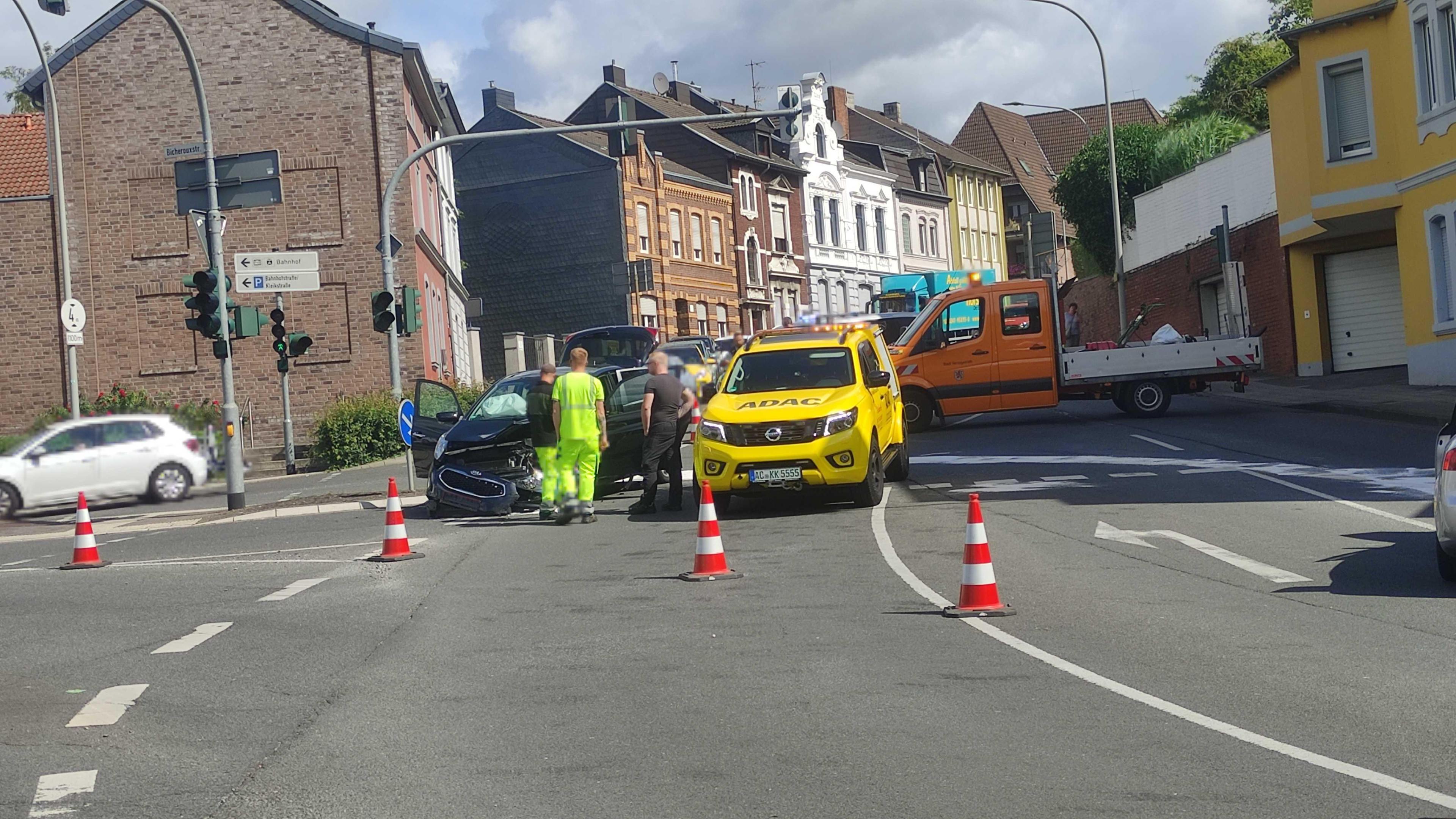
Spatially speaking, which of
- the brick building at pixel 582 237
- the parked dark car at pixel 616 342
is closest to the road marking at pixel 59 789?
the parked dark car at pixel 616 342

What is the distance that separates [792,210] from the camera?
69125mm

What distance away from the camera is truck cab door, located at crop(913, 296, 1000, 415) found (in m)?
25.9

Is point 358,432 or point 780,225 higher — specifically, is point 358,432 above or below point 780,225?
below

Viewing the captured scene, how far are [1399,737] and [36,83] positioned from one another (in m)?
38.6

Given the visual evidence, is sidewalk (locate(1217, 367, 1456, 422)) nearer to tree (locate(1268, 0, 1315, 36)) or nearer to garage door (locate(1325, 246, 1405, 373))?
garage door (locate(1325, 246, 1405, 373))

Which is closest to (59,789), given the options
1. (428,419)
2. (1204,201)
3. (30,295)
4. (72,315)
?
(428,419)

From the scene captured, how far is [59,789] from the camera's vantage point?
6430mm

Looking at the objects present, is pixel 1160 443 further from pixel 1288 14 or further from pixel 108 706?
pixel 1288 14

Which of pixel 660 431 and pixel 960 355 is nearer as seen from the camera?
pixel 660 431

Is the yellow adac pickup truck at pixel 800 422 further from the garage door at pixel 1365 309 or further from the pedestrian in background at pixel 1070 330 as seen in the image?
the garage door at pixel 1365 309

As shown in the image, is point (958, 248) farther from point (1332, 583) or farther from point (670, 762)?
point (670, 762)

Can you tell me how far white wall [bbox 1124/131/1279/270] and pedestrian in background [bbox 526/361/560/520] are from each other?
2387cm

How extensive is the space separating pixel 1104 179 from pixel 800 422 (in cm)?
4049

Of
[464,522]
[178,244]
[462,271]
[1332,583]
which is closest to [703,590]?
[1332,583]
